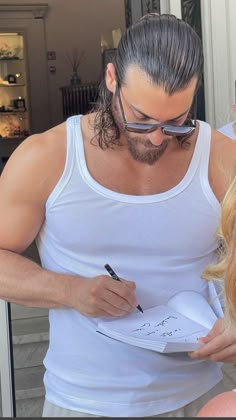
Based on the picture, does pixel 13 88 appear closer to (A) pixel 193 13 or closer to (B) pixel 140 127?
(A) pixel 193 13

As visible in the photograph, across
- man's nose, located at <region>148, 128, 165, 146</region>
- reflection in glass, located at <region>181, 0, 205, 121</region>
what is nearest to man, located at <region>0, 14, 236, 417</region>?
man's nose, located at <region>148, 128, 165, 146</region>

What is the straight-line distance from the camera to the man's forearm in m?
1.01

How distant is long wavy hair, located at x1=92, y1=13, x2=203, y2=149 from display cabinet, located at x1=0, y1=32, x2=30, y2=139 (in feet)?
21.6

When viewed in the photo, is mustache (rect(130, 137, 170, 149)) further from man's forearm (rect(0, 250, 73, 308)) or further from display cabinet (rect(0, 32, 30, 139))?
display cabinet (rect(0, 32, 30, 139))

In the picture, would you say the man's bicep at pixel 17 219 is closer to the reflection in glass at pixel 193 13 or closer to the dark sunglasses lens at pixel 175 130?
the dark sunglasses lens at pixel 175 130

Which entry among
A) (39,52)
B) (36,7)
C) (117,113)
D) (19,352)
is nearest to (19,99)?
(39,52)

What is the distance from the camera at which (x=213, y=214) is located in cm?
104

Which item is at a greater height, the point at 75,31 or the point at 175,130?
the point at 75,31

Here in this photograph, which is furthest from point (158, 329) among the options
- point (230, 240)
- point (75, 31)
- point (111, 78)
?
point (75, 31)

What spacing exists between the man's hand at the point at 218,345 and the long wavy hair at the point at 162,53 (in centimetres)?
38

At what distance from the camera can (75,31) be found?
7.26m

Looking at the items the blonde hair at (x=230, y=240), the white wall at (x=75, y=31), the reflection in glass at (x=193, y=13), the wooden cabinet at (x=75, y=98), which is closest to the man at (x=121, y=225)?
the blonde hair at (x=230, y=240)

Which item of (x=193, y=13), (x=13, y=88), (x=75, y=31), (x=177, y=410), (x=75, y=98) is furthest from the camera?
(x=13, y=88)

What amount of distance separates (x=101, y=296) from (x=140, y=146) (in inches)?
10.9
